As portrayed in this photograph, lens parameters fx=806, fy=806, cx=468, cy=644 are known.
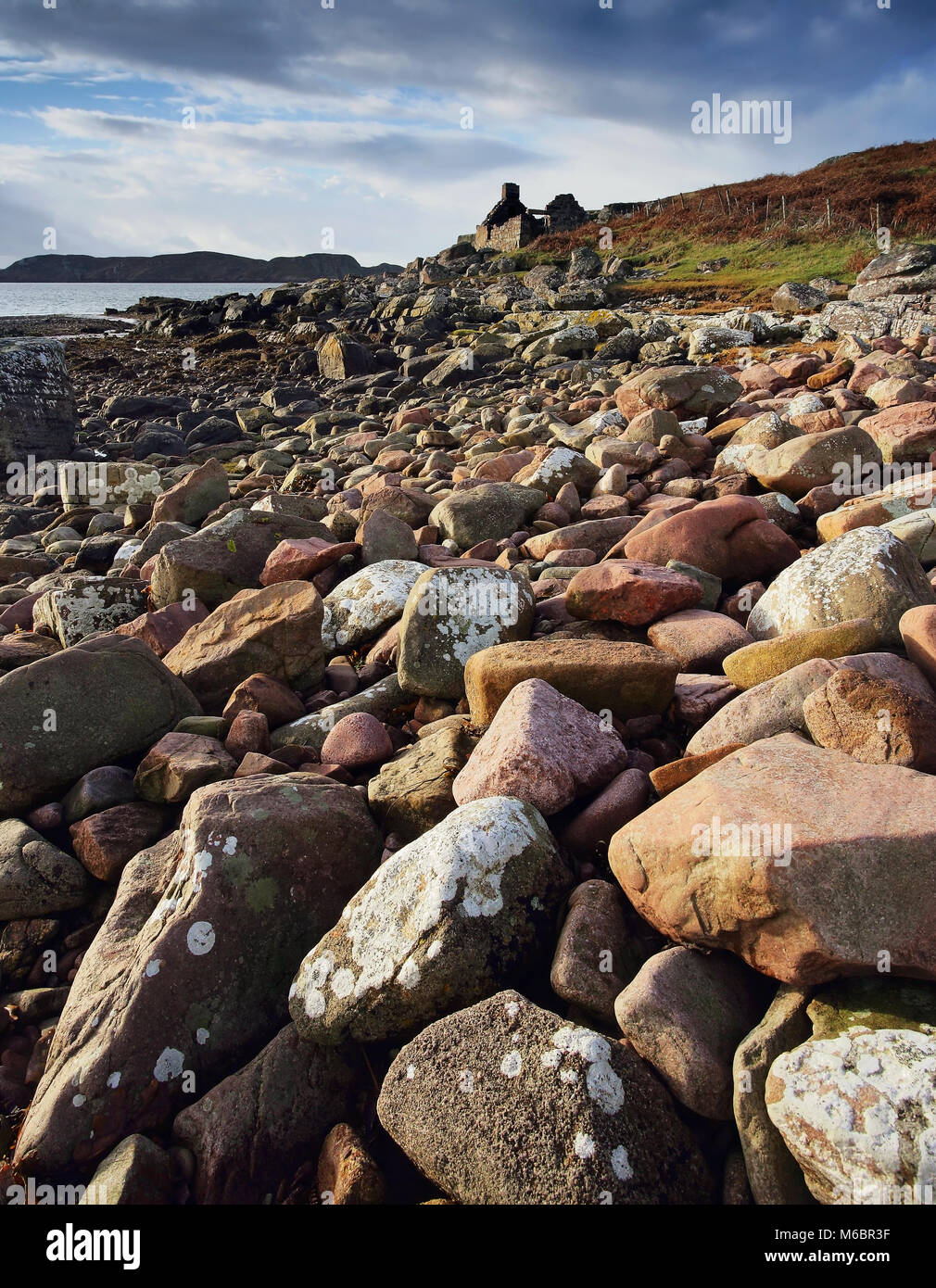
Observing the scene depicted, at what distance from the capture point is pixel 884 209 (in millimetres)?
32812

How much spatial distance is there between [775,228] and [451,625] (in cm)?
4052

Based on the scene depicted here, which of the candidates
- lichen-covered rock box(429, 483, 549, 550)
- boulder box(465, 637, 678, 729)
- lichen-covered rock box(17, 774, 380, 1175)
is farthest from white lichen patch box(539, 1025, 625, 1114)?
lichen-covered rock box(429, 483, 549, 550)

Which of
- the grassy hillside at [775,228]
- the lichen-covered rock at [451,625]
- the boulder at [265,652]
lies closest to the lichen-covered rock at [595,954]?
the lichen-covered rock at [451,625]

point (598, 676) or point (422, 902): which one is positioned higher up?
point (598, 676)

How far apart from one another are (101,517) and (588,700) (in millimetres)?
8457

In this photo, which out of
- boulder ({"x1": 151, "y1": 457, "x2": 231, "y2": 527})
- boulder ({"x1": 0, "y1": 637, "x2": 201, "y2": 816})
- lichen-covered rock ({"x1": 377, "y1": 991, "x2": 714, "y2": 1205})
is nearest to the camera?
lichen-covered rock ({"x1": 377, "y1": 991, "x2": 714, "y2": 1205})

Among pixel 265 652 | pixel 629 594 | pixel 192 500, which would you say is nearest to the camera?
pixel 629 594

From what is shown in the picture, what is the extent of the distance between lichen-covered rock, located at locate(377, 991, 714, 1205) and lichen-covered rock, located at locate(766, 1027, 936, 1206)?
1.11 ft

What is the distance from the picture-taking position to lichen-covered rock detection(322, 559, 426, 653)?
17.8 ft

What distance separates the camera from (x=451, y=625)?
4.54 m

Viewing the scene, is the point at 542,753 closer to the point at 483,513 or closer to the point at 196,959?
the point at 196,959

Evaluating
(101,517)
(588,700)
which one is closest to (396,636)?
(588,700)
